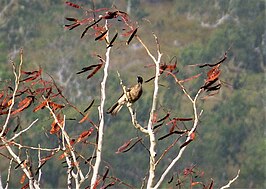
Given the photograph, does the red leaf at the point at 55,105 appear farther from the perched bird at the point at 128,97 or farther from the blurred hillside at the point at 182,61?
the blurred hillside at the point at 182,61

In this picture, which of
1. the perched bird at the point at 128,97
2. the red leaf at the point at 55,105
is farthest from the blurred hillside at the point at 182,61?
the red leaf at the point at 55,105

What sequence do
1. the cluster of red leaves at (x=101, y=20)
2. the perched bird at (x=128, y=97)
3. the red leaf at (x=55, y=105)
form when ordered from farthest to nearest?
the perched bird at (x=128, y=97) < the red leaf at (x=55, y=105) < the cluster of red leaves at (x=101, y=20)

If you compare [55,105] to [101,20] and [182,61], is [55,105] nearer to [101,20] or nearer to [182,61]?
Answer: [101,20]

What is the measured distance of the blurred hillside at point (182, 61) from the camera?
54.7ft

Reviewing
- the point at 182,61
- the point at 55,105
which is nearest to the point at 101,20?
the point at 55,105

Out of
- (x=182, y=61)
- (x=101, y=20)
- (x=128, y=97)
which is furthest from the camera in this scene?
(x=182, y=61)

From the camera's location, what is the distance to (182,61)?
18.3 meters

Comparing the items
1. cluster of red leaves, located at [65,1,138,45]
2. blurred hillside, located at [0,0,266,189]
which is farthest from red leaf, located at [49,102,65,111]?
blurred hillside, located at [0,0,266,189]

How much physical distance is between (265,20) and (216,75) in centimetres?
1874

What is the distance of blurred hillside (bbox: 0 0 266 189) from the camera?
16672 millimetres

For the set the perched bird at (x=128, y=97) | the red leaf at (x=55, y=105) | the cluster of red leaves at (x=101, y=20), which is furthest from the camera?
the perched bird at (x=128, y=97)

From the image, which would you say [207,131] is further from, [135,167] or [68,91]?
[68,91]

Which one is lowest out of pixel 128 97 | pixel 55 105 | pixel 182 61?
pixel 55 105

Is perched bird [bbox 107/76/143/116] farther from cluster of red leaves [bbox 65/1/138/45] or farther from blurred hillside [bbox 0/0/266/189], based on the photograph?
blurred hillside [bbox 0/0/266/189]
